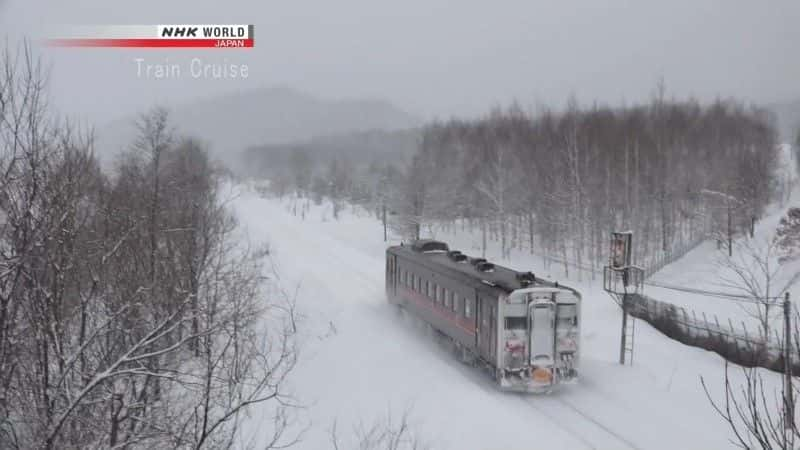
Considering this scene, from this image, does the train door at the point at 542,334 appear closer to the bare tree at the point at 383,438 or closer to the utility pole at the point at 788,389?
the bare tree at the point at 383,438

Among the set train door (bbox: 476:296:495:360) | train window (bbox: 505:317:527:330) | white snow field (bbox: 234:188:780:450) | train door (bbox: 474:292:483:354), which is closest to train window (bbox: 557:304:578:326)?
train window (bbox: 505:317:527:330)

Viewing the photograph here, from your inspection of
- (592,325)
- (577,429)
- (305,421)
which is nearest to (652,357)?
(592,325)

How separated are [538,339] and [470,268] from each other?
13.0ft

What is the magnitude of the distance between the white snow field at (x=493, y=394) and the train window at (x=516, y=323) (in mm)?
1781

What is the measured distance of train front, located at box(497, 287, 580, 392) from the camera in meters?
15.1

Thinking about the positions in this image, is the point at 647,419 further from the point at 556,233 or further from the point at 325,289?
the point at 556,233

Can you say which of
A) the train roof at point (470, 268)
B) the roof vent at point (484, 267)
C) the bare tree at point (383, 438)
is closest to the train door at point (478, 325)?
the train roof at point (470, 268)

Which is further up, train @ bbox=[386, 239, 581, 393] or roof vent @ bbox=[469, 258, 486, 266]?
roof vent @ bbox=[469, 258, 486, 266]

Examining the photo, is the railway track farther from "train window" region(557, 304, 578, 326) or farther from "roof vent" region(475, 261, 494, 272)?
"roof vent" region(475, 261, 494, 272)

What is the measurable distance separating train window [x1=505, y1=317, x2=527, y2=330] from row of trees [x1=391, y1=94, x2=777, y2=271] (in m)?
20.9

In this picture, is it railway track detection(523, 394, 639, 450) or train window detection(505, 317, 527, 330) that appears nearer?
railway track detection(523, 394, 639, 450)

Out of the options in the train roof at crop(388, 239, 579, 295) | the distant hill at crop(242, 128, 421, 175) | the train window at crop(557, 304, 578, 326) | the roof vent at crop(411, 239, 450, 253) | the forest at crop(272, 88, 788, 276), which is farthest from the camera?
the distant hill at crop(242, 128, 421, 175)

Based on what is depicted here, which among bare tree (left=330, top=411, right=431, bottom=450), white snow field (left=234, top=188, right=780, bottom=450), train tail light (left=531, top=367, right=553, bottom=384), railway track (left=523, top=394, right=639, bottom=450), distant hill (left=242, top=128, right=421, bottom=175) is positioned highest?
distant hill (left=242, top=128, right=421, bottom=175)

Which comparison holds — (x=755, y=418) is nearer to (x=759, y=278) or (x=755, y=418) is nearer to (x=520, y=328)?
(x=520, y=328)
